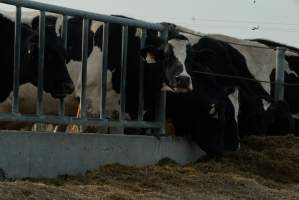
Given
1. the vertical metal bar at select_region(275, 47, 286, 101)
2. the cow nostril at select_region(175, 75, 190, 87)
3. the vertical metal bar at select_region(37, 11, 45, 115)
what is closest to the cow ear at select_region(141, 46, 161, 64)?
the cow nostril at select_region(175, 75, 190, 87)

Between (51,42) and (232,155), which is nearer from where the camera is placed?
(51,42)

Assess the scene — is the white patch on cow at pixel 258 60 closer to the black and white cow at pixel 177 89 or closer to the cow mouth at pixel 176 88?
the black and white cow at pixel 177 89

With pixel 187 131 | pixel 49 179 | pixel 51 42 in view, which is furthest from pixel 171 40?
pixel 49 179

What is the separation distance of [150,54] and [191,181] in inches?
105

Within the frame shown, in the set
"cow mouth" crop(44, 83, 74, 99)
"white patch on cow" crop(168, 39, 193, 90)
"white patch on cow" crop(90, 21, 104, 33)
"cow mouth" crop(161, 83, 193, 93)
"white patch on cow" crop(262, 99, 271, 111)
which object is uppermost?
"white patch on cow" crop(90, 21, 104, 33)

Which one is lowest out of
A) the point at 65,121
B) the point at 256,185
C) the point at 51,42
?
the point at 256,185

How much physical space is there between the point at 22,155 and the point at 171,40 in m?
3.76

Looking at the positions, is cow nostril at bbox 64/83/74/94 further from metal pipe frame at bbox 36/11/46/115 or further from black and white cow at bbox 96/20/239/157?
metal pipe frame at bbox 36/11/46/115

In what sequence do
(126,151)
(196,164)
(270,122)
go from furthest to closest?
1. (270,122)
2. (196,164)
3. (126,151)

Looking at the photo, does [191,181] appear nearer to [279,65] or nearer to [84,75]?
[84,75]

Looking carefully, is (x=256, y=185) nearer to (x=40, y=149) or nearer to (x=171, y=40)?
(x=40, y=149)

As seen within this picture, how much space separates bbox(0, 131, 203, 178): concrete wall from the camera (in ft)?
26.7

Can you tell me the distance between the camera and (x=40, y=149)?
27.7ft

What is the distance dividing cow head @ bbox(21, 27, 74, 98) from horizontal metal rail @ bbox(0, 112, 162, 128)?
0.58 m
